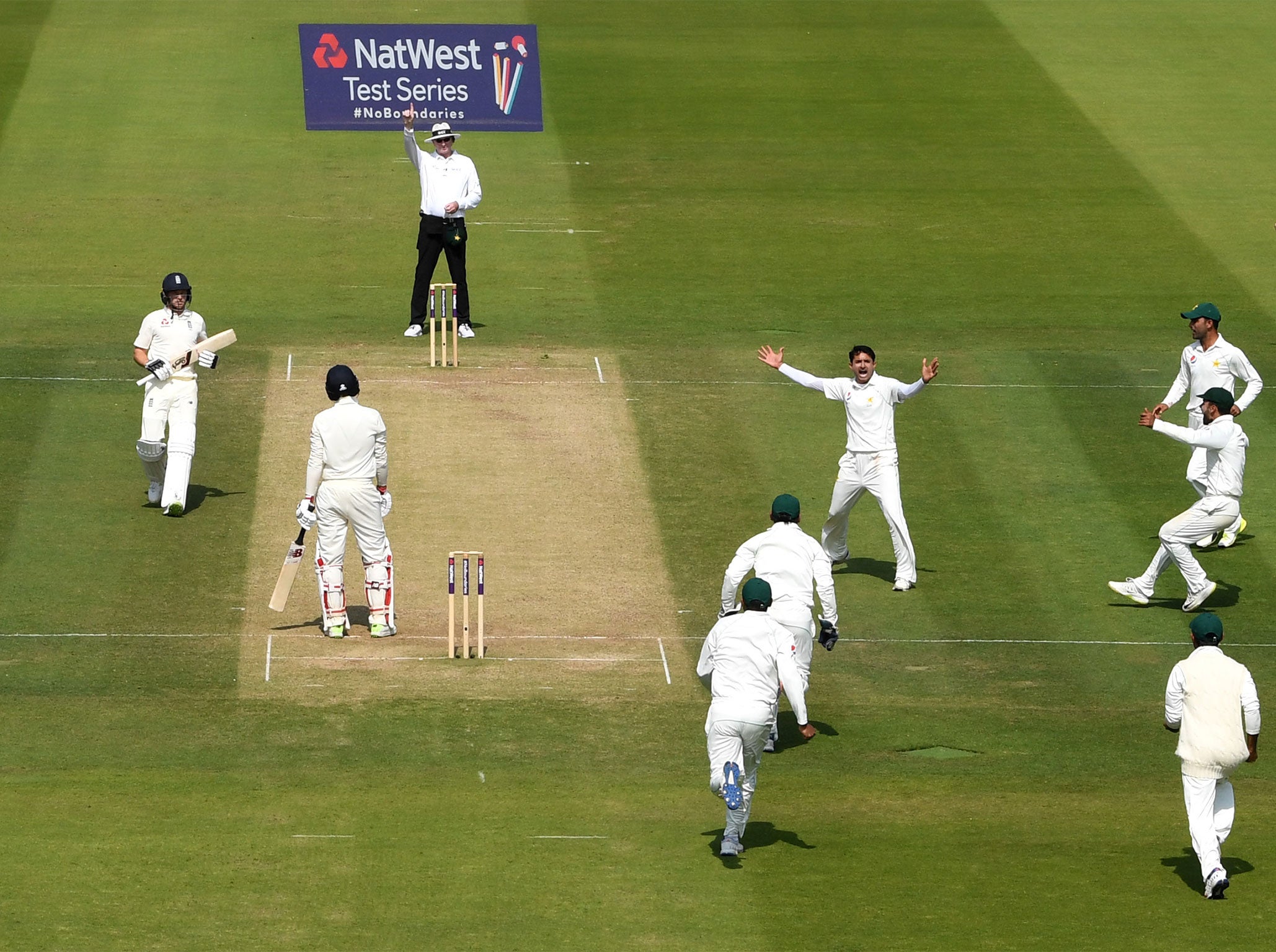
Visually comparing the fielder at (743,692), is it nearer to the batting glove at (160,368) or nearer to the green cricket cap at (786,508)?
the green cricket cap at (786,508)

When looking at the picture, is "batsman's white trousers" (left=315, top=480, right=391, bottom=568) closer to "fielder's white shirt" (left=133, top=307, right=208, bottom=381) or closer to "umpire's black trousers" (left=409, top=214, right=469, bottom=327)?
"fielder's white shirt" (left=133, top=307, right=208, bottom=381)

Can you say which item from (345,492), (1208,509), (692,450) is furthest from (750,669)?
(692,450)

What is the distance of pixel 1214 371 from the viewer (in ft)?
68.5

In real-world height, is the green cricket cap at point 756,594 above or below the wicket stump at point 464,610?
above

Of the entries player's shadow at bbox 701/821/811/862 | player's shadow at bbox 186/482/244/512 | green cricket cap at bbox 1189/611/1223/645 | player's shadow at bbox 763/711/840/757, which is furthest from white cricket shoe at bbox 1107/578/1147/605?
player's shadow at bbox 186/482/244/512

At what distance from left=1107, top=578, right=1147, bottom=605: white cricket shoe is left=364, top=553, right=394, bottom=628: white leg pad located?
699 centimetres

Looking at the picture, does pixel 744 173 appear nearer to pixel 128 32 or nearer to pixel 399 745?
pixel 128 32

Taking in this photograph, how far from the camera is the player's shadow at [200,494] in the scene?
21.8m

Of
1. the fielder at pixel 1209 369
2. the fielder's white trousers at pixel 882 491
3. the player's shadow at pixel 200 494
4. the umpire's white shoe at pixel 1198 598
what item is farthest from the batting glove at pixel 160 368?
the umpire's white shoe at pixel 1198 598

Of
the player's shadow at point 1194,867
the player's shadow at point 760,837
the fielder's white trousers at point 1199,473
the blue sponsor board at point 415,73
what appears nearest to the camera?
the player's shadow at point 1194,867

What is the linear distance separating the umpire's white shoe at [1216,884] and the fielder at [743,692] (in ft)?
9.33

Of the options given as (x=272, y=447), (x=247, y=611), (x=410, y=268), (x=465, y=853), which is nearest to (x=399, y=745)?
(x=465, y=853)

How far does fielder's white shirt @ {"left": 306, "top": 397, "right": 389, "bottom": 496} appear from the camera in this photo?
709 inches

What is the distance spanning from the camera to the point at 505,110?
3431cm
